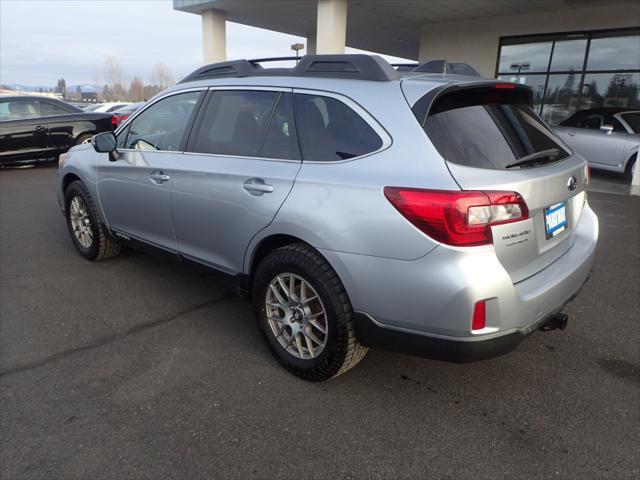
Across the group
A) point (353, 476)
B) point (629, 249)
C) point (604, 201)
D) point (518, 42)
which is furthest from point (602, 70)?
point (353, 476)

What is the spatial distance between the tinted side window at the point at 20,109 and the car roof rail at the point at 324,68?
8.68 meters

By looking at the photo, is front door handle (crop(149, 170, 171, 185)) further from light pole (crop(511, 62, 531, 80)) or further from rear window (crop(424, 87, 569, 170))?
light pole (crop(511, 62, 531, 80))

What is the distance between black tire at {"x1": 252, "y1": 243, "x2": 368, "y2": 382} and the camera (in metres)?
2.50

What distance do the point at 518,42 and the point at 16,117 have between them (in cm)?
1303

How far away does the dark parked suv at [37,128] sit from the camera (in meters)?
10.1

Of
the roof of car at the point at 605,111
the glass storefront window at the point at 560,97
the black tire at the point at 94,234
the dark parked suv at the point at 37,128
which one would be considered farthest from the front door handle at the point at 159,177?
the glass storefront window at the point at 560,97

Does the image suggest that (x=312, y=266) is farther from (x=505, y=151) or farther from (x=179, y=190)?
(x=179, y=190)

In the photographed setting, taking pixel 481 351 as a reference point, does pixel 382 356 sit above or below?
below

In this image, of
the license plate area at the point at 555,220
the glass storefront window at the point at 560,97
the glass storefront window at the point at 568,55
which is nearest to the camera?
the license plate area at the point at 555,220

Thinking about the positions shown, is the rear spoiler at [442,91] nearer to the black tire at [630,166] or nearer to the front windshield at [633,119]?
the black tire at [630,166]

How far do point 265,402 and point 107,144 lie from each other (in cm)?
264

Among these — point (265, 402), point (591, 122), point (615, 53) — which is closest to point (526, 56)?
point (615, 53)

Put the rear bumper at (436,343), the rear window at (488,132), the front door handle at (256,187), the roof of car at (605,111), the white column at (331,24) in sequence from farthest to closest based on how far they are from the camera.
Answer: the white column at (331,24) → the roof of car at (605,111) → the front door handle at (256,187) → the rear window at (488,132) → the rear bumper at (436,343)

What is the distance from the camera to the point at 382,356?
10.3ft
